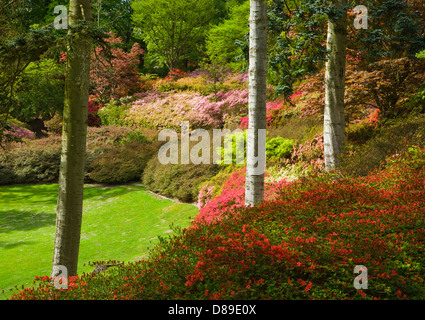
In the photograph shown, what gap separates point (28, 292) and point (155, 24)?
2924 cm

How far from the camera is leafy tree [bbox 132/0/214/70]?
27781mm

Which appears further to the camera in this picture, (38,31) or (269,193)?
(269,193)

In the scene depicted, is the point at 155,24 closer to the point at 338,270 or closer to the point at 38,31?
the point at 38,31

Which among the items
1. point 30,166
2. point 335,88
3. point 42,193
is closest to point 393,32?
point 335,88

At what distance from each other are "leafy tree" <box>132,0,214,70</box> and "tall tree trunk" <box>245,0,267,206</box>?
22.4m

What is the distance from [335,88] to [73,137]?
5283mm

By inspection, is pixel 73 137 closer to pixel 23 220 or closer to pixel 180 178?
pixel 180 178

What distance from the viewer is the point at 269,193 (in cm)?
715

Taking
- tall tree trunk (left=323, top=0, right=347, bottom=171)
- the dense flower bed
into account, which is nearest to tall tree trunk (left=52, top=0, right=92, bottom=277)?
the dense flower bed

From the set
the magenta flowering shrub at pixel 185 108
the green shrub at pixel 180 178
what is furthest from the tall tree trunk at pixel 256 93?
the magenta flowering shrub at pixel 185 108

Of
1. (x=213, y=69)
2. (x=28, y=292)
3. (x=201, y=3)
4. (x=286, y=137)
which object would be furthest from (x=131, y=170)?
(x=201, y=3)
